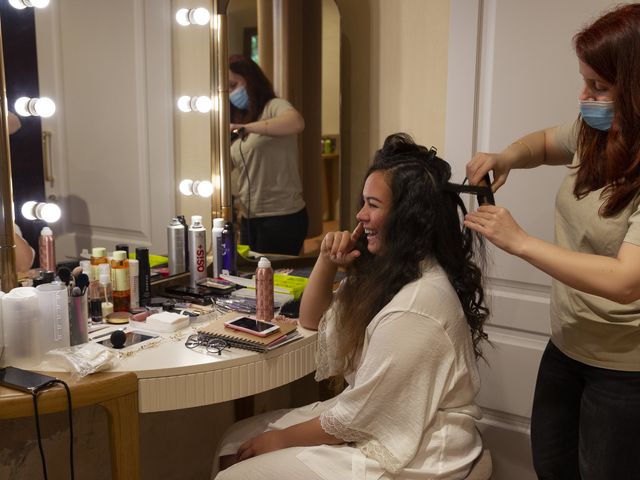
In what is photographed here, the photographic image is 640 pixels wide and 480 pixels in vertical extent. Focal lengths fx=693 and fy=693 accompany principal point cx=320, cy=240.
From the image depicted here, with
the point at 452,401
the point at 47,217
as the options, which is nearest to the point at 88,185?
the point at 47,217

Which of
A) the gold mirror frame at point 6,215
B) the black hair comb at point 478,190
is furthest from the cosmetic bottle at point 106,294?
the black hair comb at point 478,190

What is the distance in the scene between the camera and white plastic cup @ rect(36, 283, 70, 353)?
1.46 metres

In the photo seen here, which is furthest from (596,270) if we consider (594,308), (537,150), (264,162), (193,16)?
(193,16)

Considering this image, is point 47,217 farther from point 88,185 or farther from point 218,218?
point 218,218

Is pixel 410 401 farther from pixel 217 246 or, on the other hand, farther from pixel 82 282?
pixel 217 246

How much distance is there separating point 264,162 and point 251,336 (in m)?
0.83

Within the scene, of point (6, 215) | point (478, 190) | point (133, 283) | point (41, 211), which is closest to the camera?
point (478, 190)

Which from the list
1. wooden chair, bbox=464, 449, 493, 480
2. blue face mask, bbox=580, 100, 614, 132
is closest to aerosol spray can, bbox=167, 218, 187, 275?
wooden chair, bbox=464, 449, 493, 480

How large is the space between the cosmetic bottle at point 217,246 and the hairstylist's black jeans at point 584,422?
983mm

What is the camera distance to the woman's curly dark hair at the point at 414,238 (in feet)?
4.65

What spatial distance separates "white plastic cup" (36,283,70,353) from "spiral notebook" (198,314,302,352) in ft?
0.98

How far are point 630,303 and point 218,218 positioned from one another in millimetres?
1262

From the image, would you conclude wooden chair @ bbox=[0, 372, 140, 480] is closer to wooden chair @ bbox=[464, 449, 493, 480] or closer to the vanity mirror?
the vanity mirror

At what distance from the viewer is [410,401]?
1.28m
